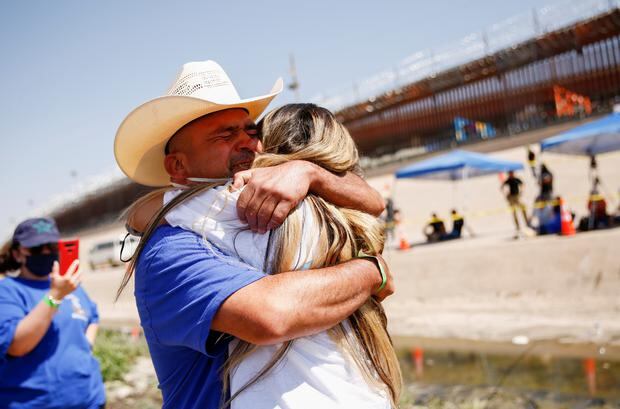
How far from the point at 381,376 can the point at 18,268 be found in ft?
9.96

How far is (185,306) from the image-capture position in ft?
5.40

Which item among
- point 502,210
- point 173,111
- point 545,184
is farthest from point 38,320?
point 502,210

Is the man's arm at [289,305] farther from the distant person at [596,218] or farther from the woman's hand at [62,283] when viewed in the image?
the distant person at [596,218]

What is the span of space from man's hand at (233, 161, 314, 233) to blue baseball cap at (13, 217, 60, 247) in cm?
238

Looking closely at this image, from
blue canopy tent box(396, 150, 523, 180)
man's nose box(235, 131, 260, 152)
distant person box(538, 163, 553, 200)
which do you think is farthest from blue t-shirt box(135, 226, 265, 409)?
blue canopy tent box(396, 150, 523, 180)

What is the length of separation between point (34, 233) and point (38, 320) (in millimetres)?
680

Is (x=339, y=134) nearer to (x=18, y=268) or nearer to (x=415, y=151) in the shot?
(x=18, y=268)

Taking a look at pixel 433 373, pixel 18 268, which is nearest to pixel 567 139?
pixel 433 373

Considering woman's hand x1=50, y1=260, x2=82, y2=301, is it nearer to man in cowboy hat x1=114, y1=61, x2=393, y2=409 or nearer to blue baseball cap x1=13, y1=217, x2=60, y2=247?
blue baseball cap x1=13, y1=217, x2=60, y2=247

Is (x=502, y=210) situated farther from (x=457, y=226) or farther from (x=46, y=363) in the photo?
(x=46, y=363)

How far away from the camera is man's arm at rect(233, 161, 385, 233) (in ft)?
5.79

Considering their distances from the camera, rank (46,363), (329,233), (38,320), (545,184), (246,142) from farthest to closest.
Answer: (545,184) < (46,363) < (38,320) < (246,142) < (329,233)

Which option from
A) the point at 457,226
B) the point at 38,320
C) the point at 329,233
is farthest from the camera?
the point at 457,226

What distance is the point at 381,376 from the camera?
1.84 meters
